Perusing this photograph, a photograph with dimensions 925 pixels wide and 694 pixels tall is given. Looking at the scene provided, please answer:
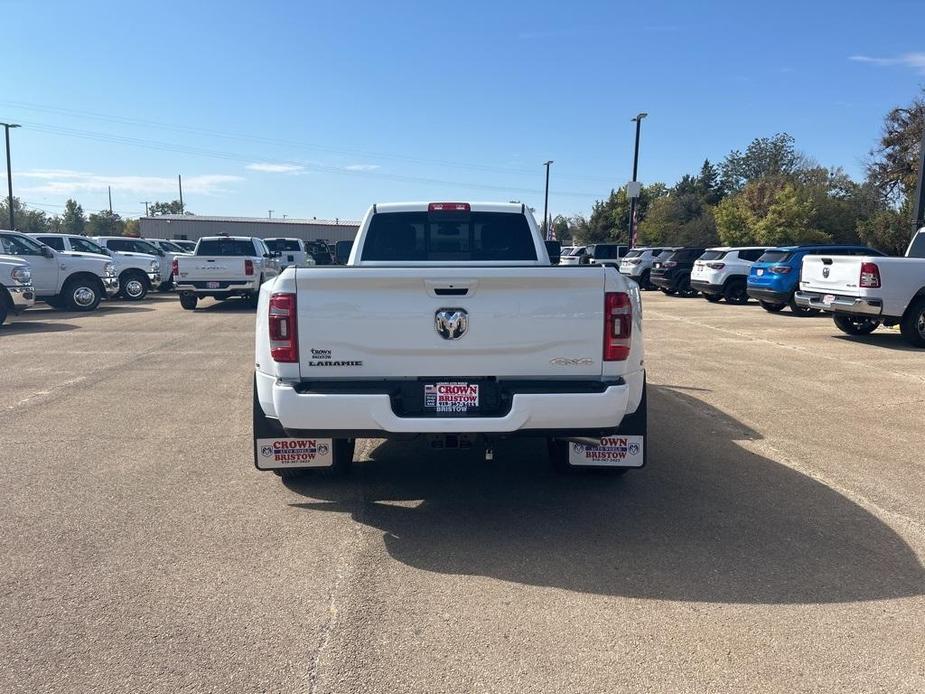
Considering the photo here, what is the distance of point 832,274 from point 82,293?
670 inches

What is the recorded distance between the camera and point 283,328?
14.1 feet

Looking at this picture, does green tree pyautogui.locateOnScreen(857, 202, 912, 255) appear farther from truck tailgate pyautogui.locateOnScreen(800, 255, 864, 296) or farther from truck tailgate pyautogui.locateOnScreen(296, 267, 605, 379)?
truck tailgate pyautogui.locateOnScreen(296, 267, 605, 379)

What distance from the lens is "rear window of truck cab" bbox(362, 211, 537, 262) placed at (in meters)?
6.73

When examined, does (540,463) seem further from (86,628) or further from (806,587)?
(86,628)

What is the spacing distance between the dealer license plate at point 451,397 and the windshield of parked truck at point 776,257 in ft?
52.5

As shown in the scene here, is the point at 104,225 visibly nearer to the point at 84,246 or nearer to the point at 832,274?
the point at 84,246

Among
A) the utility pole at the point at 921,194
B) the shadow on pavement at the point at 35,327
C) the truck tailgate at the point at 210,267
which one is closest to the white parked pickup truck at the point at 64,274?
the truck tailgate at the point at 210,267

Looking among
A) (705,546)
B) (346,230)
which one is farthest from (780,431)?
(346,230)

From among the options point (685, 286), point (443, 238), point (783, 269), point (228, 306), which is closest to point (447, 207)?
point (443, 238)

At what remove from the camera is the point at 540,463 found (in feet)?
19.5

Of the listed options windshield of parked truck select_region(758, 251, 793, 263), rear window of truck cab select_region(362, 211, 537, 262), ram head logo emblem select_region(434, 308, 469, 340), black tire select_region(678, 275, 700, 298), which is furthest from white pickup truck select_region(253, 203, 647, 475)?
black tire select_region(678, 275, 700, 298)

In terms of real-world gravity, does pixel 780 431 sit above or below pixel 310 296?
below

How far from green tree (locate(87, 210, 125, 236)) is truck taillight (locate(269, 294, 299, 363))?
107381 mm

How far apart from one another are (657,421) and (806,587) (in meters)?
3.55
